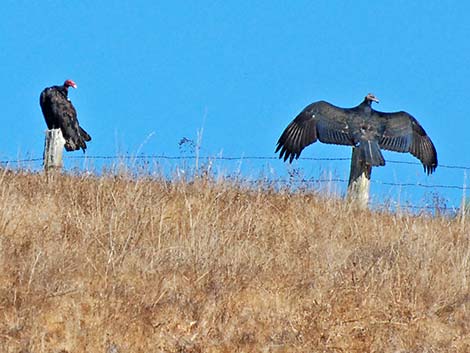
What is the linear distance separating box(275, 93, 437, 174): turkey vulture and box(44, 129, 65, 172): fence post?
2.55 m

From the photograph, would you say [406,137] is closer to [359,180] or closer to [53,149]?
[359,180]

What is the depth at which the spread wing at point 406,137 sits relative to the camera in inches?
488

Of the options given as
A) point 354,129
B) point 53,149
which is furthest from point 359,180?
point 53,149

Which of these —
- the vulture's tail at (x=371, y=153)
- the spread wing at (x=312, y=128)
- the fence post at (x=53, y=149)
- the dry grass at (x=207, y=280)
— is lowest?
the dry grass at (x=207, y=280)

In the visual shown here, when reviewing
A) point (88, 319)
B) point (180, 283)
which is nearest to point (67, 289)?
point (88, 319)

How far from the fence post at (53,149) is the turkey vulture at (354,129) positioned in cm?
255

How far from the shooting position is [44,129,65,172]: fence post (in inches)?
454

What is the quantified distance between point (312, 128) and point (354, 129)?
571 millimetres

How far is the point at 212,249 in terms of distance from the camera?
7.71 metres

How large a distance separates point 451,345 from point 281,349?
1224mm

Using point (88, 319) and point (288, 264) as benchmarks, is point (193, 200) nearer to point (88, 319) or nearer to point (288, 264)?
point (288, 264)

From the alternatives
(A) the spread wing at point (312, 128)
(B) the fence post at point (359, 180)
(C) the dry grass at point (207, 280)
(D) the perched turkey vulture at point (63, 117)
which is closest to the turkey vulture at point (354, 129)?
(A) the spread wing at point (312, 128)

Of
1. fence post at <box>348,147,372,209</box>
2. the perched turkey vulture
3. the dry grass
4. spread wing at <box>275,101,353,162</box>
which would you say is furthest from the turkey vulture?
the dry grass

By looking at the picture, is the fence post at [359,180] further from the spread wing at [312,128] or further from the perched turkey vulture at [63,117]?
the perched turkey vulture at [63,117]
